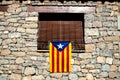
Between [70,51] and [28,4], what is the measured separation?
7.49 feet

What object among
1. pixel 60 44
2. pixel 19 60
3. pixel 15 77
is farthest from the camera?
pixel 60 44

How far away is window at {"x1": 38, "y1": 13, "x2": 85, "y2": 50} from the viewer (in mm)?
10742

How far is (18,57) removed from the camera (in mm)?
10477

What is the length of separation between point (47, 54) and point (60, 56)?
1.51 feet

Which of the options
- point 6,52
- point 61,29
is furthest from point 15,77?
point 61,29

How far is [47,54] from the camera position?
10.5 meters

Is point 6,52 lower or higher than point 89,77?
higher

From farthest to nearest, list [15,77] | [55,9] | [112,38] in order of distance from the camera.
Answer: [55,9], [112,38], [15,77]

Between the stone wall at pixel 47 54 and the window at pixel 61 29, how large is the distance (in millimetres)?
248

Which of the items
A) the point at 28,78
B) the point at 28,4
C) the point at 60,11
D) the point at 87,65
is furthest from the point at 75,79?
the point at 28,4

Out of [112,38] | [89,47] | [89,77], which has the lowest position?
[89,77]

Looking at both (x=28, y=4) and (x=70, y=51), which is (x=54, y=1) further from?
(x=70, y=51)

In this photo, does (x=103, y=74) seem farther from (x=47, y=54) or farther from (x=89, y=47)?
(x=47, y=54)

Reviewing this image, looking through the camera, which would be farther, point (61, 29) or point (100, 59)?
point (61, 29)
